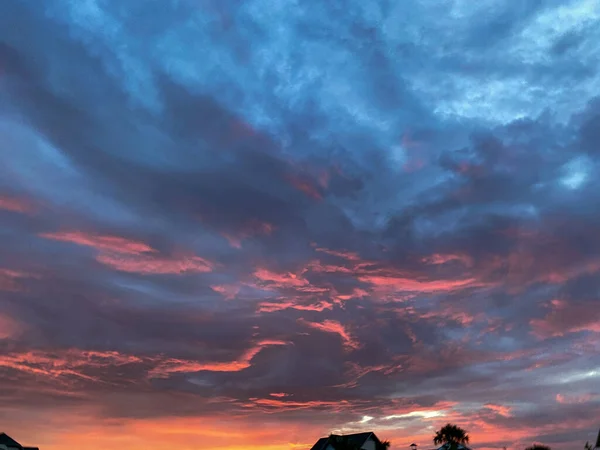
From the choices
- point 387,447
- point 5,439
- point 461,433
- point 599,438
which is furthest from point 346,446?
point 5,439

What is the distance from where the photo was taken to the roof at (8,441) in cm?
10331

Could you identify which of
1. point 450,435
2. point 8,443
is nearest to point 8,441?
point 8,443

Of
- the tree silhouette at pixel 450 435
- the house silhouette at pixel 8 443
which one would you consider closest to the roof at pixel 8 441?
the house silhouette at pixel 8 443

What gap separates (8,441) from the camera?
104125 mm

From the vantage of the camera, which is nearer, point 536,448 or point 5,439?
point 536,448

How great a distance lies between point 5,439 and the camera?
10381cm

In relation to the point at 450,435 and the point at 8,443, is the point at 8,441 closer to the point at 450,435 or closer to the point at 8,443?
the point at 8,443

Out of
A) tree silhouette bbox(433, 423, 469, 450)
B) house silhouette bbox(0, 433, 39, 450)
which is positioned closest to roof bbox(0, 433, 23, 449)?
house silhouette bbox(0, 433, 39, 450)

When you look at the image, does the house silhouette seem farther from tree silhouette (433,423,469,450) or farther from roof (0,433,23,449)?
tree silhouette (433,423,469,450)

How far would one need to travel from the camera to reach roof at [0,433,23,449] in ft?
339

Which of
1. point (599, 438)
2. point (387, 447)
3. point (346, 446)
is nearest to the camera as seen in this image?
point (599, 438)

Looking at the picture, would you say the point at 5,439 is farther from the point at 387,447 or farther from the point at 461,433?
the point at 461,433

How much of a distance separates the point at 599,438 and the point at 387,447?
142 ft

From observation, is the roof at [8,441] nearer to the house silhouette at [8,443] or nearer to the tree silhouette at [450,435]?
the house silhouette at [8,443]
